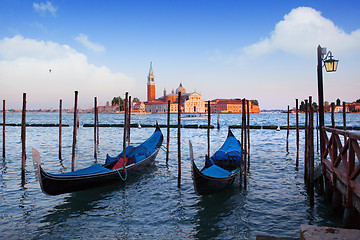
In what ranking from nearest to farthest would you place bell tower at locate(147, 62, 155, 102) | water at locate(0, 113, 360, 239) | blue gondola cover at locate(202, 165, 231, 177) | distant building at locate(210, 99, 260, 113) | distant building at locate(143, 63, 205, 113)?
water at locate(0, 113, 360, 239), blue gondola cover at locate(202, 165, 231, 177), distant building at locate(143, 63, 205, 113), distant building at locate(210, 99, 260, 113), bell tower at locate(147, 62, 155, 102)

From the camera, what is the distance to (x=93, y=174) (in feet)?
20.2

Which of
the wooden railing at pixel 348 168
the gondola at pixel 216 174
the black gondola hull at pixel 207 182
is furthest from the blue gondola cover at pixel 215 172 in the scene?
the wooden railing at pixel 348 168

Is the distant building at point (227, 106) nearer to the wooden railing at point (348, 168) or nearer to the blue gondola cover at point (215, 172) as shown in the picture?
the blue gondola cover at point (215, 172)

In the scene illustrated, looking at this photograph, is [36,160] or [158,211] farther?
[158,211]

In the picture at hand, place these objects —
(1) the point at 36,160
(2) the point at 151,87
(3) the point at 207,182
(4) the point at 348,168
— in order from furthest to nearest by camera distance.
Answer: (2) the point at 151,87
(3) the point at 207,182
(1) the point at 36,160
(4) the point at 348,168

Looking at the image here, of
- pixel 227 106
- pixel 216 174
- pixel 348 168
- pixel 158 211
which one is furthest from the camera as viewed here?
pixel 227 106

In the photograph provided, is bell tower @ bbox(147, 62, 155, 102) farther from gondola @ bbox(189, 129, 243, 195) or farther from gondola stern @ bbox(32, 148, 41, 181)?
gondola stern @ bbox(32, 148, 41, 181)

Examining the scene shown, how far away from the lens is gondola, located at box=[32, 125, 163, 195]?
5.30m

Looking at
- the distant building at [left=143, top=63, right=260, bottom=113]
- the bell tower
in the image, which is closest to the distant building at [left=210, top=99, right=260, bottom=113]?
the distant building at [left=143, top=63, right=260, bottom=113]

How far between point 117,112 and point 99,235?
108 m

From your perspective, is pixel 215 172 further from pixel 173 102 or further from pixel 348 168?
pixel 173 102

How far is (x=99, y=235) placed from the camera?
4254 millimetres

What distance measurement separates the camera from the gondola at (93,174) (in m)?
5.30

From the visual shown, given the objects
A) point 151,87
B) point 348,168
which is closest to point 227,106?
point 151,87
